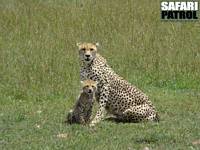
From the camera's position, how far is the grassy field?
752 centimetres

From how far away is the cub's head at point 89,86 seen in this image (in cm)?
802

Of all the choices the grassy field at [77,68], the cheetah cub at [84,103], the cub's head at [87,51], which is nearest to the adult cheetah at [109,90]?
the cub's head at [87,51]

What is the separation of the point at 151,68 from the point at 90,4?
196 inches

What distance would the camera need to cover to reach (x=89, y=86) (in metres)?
8.04

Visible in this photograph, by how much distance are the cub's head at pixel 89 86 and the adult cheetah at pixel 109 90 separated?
1.47 ft

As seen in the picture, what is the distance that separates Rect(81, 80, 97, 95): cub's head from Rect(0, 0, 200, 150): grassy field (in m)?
0.42

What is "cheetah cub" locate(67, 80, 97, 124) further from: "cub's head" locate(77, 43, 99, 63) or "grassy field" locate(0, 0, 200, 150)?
"cub's head" locate(77, 43, 99, 63)

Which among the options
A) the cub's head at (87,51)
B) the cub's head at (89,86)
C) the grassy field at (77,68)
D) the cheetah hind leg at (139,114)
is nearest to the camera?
the grassy field at (77,68)

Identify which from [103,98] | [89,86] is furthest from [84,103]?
[103,98]

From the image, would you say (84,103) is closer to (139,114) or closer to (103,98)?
(103,98)

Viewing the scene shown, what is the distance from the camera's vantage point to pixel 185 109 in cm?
926

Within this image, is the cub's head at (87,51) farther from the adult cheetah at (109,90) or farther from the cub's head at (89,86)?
the cub's head at (89,86)

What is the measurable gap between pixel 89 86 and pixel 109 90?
2.14 ft

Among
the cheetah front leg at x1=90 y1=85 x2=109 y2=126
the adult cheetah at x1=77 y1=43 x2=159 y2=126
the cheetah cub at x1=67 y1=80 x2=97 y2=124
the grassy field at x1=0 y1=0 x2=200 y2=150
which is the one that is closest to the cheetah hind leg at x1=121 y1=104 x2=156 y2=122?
the adult cheetah at x1=77 y1=43 x2=159 y2=126
